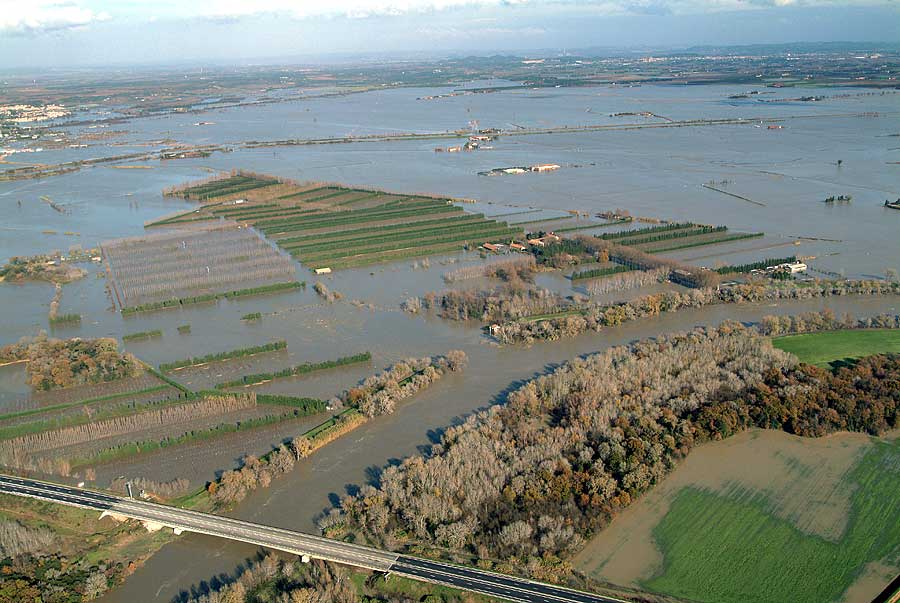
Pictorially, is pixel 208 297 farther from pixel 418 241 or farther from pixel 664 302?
pixel 664 302

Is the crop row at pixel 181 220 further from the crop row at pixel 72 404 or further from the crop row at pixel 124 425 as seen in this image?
the crop row at pixel 124 425

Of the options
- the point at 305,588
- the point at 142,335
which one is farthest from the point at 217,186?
the point at 305,588

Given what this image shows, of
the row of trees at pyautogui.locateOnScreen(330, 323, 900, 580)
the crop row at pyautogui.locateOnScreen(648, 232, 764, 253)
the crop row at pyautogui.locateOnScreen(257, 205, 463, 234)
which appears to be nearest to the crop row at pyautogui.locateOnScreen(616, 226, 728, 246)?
the crop row at pyautogui.locateOnScreen(648, 232, 764, 253)

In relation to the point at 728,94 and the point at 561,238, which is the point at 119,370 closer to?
the point at 561,238

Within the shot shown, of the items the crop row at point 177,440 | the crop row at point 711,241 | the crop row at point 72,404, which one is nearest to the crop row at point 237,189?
the crop row at point 72,404

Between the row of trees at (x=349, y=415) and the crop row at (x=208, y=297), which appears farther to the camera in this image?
the crop row at (x=208, y=297)

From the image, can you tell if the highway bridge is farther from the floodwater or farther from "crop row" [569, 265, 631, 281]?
"crop row" [569, 265, 631, 281]

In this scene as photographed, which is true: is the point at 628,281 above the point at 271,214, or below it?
below
